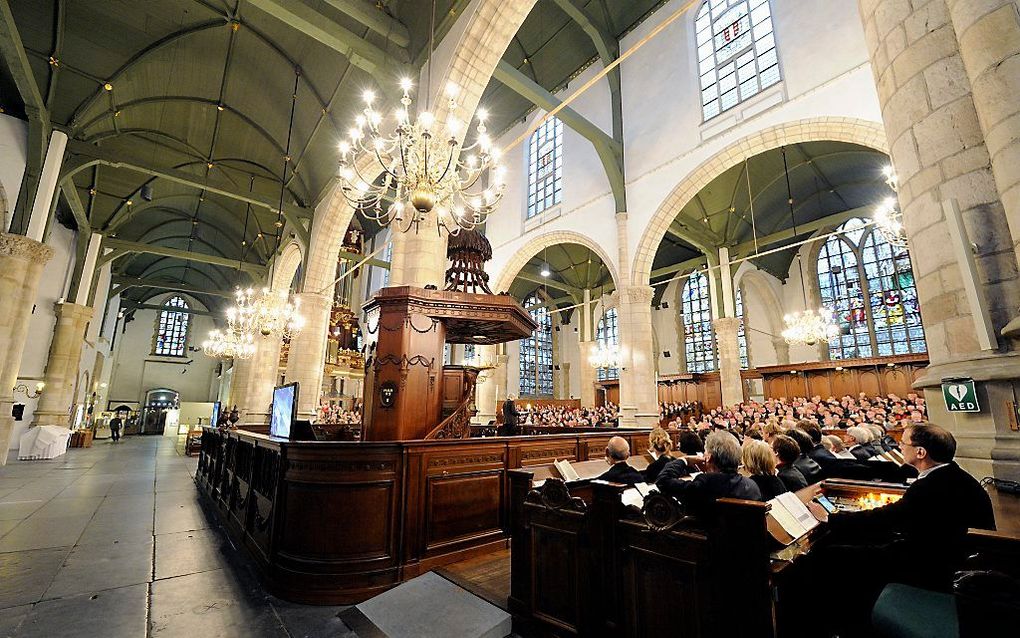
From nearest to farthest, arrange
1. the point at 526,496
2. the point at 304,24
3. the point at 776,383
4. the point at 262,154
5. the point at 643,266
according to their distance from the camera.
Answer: the point at 526,496 < the point at 304,24 < the point at 643,266 < the point at 262,154 < the point at 776,383

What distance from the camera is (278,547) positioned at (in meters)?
2.90

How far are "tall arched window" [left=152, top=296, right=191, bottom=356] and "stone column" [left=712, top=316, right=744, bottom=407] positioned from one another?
29.1 m

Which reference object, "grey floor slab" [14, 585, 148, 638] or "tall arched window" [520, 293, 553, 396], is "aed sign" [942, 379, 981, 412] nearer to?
"grey floor slab" [14, 585, 148, 638]

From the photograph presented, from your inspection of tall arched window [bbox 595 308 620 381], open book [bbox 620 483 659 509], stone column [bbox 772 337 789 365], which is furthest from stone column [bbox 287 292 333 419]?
stone column [bbox 772 337 789 365]

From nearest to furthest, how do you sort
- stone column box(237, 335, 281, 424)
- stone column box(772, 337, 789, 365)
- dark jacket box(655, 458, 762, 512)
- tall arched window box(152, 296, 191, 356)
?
dark jacket box(655, 458, 762, 512), stone column box(237, 335, 281, 424), stone column box(772, 337, 789, 365), tall arched window box(152, 296, 191, 356)

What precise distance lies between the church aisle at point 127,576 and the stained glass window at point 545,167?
10.4 metres

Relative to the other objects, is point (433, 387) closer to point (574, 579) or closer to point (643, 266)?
point (574, 579)

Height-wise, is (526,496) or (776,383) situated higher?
(776,383)

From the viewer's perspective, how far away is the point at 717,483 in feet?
5.95

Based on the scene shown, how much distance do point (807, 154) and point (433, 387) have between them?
1185 cm

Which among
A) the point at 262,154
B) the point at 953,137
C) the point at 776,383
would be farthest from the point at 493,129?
the point at 953,137

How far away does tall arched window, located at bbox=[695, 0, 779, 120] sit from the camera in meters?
7.96

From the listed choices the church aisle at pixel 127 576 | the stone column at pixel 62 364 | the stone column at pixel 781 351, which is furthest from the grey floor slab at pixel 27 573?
the stone column at pixel 781 351

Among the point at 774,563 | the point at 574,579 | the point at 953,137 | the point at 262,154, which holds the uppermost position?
the point at 262,154
